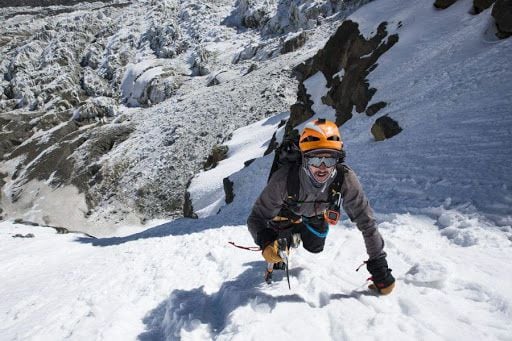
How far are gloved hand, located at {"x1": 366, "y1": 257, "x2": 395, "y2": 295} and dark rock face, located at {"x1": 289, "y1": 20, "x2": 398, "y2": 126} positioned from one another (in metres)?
17.6

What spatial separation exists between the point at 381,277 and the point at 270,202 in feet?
4.94

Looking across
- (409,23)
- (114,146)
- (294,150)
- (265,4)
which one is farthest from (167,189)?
(265,4)

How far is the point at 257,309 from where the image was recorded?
4.07 m

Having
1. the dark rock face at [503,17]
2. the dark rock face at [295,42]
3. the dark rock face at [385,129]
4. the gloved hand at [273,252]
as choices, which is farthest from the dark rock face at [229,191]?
the dark rock face at [295,42]

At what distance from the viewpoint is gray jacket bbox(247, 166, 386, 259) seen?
4105 millimetres

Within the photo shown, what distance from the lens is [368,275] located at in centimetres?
475

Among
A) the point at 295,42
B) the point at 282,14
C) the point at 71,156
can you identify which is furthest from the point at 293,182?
the point at 282,14

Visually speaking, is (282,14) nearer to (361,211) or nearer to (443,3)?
(443,3)

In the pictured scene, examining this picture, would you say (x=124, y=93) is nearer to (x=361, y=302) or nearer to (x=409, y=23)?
(x=409, y=23)

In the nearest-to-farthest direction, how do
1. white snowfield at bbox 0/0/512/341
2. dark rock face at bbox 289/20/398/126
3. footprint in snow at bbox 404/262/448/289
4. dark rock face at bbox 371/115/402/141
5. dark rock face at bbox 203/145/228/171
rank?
white snowfield at bbox 0/0/512/341, footprint in snow at bbox 404/262/448/289, dark rock face at bbox 371/115/402/141, dark rock face at bbox 289/20/398/126, dark rock face at bbox 203/145/228/171

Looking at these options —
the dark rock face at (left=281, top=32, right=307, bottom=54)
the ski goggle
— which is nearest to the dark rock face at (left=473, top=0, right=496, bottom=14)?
the ski goggle

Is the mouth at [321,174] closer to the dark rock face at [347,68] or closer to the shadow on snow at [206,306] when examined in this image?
the shadow on snow at [206,306]

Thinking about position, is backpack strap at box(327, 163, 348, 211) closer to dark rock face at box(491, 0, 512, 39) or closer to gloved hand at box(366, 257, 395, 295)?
gloved hand at box(366, 257, 395, 295)

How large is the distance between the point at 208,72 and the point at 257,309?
72.5 metres
